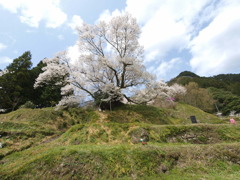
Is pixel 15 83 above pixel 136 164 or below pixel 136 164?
above

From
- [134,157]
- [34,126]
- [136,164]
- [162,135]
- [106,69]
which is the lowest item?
[136,164]

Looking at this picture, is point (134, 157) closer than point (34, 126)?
Yes

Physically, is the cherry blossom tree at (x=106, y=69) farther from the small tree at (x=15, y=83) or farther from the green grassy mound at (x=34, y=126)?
the small tree at (x=15, y=83)

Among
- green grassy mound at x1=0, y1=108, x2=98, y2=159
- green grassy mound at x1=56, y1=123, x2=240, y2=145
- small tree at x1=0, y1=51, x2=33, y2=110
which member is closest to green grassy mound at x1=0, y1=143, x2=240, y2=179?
green grassy mound at x1=56, y1=123, x2=240, y2=145

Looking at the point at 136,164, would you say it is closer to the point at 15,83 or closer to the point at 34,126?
the point at 34,126

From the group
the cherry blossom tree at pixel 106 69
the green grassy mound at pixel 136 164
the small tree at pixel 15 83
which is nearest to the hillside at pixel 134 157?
the green grassy mound at pixel 136 164

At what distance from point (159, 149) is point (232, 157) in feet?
6.88

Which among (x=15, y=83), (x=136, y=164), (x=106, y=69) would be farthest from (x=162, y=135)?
(x=15, y=83)

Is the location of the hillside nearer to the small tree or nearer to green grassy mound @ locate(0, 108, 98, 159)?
green grassy mound @ locate(0, 108, 98, 159)

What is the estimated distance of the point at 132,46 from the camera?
395 inches

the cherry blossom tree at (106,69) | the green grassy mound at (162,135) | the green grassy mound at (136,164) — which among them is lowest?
the green grassy mound at (136,164)

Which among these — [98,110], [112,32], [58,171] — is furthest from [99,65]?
[58,171]

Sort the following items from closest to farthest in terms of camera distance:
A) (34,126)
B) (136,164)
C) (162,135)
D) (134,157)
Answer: (136,164) → (134,157) → (162,135) → (34,126)

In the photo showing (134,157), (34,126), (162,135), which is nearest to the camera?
(134,157)
